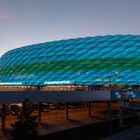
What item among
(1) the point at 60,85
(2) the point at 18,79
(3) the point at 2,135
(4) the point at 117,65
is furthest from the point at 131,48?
(3) the point at 2,135

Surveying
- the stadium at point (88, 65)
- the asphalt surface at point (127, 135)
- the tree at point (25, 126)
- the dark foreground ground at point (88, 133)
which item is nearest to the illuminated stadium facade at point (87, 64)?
the stadium at point (88, 65)

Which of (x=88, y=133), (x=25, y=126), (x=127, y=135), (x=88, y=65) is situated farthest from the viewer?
(x=88, y=65)

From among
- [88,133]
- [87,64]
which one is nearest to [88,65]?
[87,64]

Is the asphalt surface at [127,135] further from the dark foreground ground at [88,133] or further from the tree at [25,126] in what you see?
the tree at [25,126]

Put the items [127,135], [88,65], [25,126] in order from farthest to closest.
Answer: [88,65]
[127,135]
[25,126]

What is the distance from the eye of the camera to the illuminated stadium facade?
81.8m

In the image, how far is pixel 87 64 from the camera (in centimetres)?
8388

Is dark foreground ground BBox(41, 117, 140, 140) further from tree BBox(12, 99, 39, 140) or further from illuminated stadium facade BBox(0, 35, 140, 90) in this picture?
illuminated stadium facade BBox(0, 35, 140, 90)

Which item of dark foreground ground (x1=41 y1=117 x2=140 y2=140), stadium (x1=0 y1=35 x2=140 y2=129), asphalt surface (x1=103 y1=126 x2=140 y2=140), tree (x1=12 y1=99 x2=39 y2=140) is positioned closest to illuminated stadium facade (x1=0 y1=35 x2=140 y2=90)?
stadium (x1=0 y1=35 x2=140 y2=129)

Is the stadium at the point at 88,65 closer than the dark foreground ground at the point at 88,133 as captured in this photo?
No

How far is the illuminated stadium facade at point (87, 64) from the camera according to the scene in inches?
3219

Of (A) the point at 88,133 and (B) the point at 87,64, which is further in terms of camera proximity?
(B) the point at 87,64

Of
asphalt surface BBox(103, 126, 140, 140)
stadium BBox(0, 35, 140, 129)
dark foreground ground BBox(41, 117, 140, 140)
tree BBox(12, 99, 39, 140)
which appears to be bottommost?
asphalt surface BBox(103, 126, 140, 140)

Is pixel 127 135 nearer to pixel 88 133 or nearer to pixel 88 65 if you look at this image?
pixel 88 133
